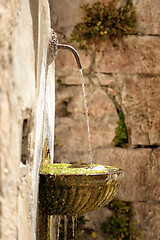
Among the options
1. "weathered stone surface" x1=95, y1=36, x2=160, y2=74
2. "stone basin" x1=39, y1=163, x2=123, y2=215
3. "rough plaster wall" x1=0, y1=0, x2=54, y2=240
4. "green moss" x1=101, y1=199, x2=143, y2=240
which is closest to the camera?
"rough plaster wall" x1=0, y1=0, x2=54, y2=240

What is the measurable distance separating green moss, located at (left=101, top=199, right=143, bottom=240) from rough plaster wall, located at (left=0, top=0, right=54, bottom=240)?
191cm

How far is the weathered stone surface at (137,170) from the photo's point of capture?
2725 mm

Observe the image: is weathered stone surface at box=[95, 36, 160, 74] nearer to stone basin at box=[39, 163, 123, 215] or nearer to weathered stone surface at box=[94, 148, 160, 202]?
weathered stone surface at box=[94, 148, 160, 202]

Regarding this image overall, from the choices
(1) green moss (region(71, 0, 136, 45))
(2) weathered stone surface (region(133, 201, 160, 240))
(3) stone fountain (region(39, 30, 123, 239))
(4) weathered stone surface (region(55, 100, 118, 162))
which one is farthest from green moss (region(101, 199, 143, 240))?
(1) green moss (region(71, 0, 136, 45))

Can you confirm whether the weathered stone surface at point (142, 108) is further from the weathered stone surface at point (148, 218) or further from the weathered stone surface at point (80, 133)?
the weathered stone surface at point (148, 218)

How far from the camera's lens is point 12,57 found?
2.09ft

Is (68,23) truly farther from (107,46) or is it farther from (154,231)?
(154,231)

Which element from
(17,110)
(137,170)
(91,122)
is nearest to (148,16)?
(91,122)

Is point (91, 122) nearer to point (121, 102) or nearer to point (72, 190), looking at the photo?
point (121, 102)

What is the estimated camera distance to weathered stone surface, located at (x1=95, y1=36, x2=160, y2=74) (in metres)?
2.79

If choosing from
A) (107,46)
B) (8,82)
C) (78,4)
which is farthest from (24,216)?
(78,4)

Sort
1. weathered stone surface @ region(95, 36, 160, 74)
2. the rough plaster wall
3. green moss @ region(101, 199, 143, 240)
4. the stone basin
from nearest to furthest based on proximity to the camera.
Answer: the rough plaster wall
the stone basin
green moss @ region(101, 199, 143, 240)
weathered stone surface @ region(95, 36, 160, 74)

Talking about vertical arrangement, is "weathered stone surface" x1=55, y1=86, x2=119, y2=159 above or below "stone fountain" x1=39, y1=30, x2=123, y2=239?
above

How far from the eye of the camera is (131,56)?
2.82 metres
